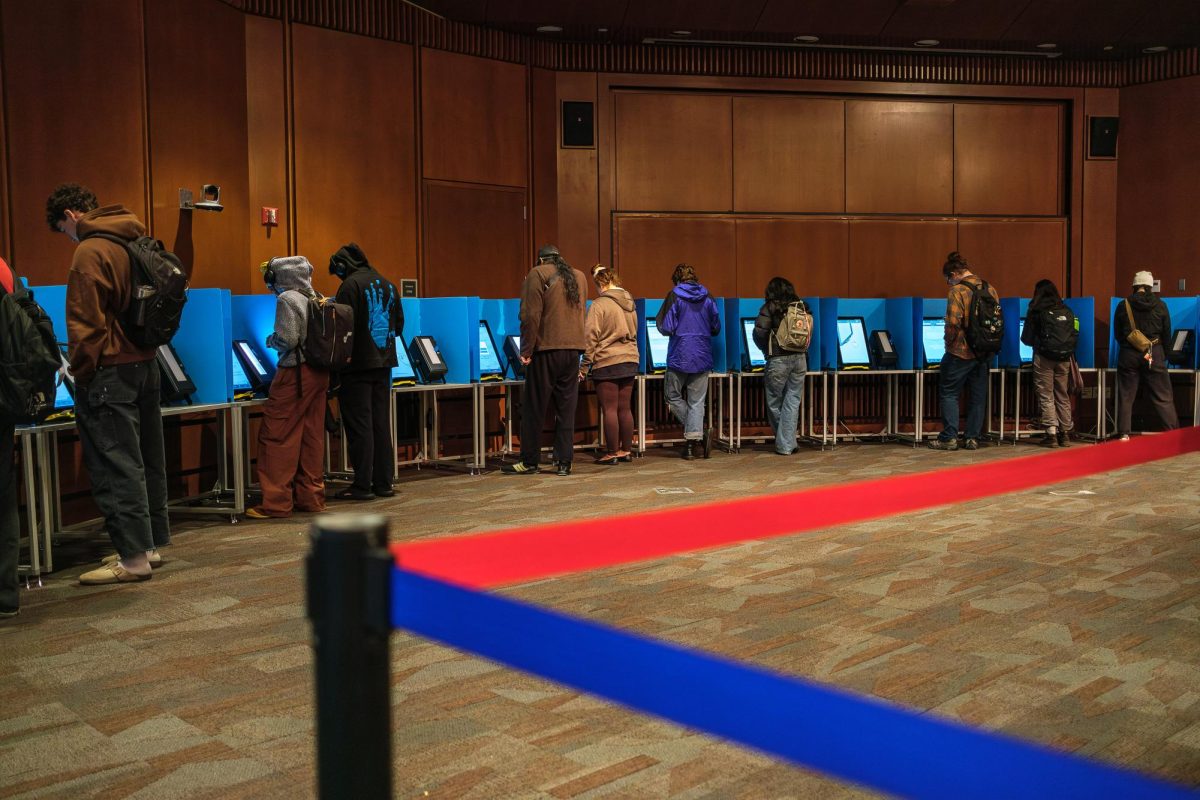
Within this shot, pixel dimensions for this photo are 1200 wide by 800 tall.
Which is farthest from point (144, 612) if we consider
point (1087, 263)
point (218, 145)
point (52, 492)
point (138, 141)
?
point (1087, 263)

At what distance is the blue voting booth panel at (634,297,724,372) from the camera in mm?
8312

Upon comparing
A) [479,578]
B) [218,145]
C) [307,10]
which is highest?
[307,10]

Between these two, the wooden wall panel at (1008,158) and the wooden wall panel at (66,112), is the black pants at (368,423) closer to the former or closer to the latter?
the wooden wall panel at (66,112)

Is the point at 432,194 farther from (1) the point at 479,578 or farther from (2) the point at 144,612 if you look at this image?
(1) the point at 479,578

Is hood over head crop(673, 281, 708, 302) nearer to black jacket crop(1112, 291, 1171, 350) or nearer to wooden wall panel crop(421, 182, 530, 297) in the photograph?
wooden wall panel crop(421, 182, 530, 297)

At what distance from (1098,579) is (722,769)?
2291 mm

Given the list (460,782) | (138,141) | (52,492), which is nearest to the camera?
(460,782)

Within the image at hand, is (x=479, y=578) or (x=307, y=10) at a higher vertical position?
(x=307, y=10)

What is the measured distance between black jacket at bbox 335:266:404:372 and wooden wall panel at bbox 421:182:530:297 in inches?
93.1

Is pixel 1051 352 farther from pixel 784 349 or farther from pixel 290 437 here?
pixel 290 437

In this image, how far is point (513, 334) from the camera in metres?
7.82

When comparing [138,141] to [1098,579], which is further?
[138,141]

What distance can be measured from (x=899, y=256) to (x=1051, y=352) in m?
1.90

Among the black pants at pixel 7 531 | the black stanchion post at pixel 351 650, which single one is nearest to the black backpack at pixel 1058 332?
the black pants at pixel 7 531
